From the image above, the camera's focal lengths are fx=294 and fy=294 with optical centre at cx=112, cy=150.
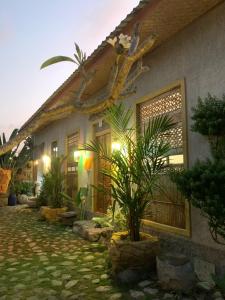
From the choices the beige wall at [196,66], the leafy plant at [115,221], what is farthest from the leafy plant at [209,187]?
the leafy plant at [115,221]

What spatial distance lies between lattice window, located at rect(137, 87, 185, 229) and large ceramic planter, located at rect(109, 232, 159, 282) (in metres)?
0.92

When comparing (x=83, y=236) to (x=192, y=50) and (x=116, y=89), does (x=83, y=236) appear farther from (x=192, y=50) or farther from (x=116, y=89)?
(x=116, y=89)

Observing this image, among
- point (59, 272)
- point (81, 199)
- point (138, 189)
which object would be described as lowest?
point (59, 272)

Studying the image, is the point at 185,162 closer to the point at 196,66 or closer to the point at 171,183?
the point at 171,183

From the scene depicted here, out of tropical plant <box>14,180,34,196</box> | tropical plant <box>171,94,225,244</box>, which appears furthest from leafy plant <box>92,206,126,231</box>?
tropical plant <box>14,180,34,196</box>

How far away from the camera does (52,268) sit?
4.50 meters

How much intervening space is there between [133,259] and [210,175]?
1.71 m

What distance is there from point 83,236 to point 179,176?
3.69m

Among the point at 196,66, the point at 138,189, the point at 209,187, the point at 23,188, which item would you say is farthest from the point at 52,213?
the point at 23,188

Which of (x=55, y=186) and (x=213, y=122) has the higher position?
(x=213, y=122)

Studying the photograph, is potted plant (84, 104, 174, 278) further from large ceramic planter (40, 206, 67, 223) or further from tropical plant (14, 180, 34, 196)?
tropical plant (14, 180, 34, 196)

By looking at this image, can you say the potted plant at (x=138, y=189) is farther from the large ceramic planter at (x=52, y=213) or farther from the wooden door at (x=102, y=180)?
the large ceramic planter at (x=52, y=213)

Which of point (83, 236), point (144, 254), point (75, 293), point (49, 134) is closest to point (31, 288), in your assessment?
point (75, 293)

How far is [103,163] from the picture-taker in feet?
27.1
